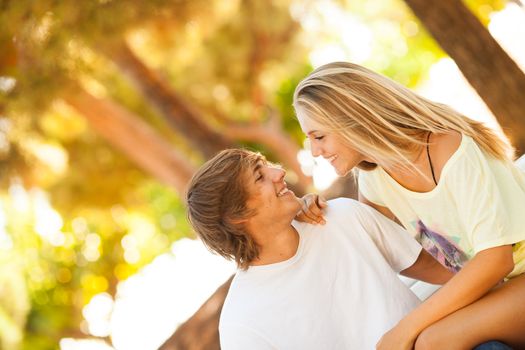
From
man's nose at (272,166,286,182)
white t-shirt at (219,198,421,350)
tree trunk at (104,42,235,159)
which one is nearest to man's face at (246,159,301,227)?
man's nose at (272,166,286,182)

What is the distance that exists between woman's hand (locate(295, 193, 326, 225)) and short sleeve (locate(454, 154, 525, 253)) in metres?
0.48

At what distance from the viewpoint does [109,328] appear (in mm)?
14156

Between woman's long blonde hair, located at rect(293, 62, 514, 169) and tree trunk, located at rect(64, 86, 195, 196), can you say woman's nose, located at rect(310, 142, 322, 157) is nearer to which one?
woman's long blonde hair, located at rect(293, 62, 514, 169)

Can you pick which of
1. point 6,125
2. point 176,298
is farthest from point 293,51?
point 176,298

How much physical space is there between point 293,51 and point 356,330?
326 inches

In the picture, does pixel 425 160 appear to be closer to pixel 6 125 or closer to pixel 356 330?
pixel 356 330

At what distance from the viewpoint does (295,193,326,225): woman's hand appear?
8.29 feet

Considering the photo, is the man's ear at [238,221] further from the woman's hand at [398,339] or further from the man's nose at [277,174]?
the woman's hand at [398,339]

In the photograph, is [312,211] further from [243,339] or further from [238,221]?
[243,339]

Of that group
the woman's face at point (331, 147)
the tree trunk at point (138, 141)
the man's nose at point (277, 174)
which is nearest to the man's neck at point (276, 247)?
the man's nose at point (277, 174)

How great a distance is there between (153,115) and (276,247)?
8697mm

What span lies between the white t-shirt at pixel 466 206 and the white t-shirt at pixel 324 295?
138 millimetres

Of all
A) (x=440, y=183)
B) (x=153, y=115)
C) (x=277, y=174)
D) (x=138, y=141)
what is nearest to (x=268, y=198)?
(x=277, y=174)

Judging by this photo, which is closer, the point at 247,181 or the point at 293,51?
the point at 247,181
